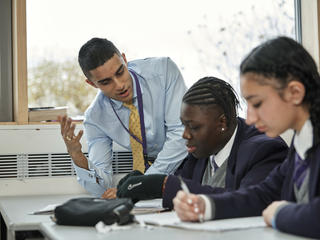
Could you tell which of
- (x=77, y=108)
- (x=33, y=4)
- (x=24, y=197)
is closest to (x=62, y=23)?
(x=33, y=4)

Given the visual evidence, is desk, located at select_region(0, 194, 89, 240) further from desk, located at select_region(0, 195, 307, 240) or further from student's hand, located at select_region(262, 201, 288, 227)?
student's hand, located at select_region(262, 201, 288, 227)

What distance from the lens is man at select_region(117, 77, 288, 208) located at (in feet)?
6.43

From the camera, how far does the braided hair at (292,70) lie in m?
1.50

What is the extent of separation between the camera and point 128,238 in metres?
1.44

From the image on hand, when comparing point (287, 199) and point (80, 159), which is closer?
point (287, 199)

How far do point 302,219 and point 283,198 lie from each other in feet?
0.88

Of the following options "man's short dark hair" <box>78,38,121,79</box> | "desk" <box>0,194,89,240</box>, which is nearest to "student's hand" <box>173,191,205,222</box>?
"desk" <box>0,194,89,240</box>

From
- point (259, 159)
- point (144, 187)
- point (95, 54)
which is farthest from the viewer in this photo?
point (95, 54)

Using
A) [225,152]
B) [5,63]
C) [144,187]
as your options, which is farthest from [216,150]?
[5,63]

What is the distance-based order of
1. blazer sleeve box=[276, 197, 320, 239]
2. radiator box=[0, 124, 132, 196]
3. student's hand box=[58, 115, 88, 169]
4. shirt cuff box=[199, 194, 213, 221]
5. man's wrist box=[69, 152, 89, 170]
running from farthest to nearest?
radiator box=[0, 124, 132, 196]
man's wrist box=[69, 152, 89, 170]
student's hand box=[58, 115, 88, 169]
shirt cuff box=[199, 194, 213, 221]
blazer sleeve box=[276, 197, 320, 239]

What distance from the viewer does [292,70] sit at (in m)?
1.51

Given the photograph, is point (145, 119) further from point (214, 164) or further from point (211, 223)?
point (211, 223)

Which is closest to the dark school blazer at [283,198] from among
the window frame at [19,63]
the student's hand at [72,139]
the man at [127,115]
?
the man at [127,115]

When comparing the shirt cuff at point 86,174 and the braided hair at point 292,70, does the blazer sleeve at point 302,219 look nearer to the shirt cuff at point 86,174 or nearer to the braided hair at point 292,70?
the braided hair at point 292,70
